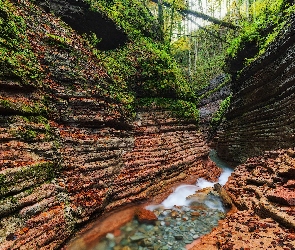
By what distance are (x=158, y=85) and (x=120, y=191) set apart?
21.4ft

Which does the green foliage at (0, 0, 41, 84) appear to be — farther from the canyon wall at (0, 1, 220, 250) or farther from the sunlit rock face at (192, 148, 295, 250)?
the sunlit rock face at (192, 148, 295, 250)

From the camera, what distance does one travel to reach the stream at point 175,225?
625 centimetres

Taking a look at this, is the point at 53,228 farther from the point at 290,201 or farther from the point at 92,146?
the point at 290,201

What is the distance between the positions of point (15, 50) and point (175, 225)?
24.9 feet

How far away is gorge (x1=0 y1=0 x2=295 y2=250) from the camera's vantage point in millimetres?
5438

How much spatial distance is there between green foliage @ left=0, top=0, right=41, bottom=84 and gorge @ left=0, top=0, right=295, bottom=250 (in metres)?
0.04

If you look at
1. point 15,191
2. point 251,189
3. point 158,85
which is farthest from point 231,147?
point 15,191

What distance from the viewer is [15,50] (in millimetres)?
7062

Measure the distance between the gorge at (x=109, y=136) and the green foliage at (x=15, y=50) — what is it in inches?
1.6

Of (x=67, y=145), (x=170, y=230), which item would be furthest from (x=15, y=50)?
(x=170, y=230)

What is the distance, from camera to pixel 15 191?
16.9 ft

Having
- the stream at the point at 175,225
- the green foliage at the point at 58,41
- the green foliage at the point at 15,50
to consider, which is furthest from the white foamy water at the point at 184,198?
the green foliage at the point at 58,41

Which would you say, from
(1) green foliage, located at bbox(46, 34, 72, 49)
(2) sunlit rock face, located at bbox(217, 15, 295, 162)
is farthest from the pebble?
(1) green foliage, located at bbox(46, 34, 72, 49)

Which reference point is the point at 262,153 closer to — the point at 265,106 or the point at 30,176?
the point at 265,106
